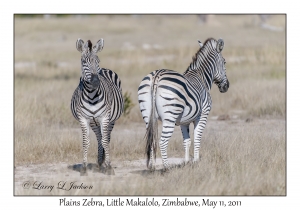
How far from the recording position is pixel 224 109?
52.3 feet

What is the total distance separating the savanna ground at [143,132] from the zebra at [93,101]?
0.67m

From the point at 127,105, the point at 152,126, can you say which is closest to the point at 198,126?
the point at 152,126

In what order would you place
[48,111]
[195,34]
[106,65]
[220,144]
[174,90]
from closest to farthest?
[174,90], [220,144], [48,111], [106,65], [195,34]

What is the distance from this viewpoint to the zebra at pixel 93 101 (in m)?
8.49

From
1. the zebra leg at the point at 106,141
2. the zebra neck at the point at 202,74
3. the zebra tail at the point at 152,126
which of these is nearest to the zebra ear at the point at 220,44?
the zebra neck at the point at 202,74

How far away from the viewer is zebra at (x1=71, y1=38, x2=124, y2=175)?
8.49m

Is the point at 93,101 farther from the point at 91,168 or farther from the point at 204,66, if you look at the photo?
the point at 204,66

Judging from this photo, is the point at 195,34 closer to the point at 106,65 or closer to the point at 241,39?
the point at 241,39

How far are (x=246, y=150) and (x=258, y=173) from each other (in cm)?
166

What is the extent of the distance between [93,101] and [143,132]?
Result: 4.58 m

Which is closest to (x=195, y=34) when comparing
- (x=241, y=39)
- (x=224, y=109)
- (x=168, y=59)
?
(x=241, y=39)

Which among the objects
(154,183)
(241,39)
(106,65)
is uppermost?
(241,39)

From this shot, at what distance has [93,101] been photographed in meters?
8.80

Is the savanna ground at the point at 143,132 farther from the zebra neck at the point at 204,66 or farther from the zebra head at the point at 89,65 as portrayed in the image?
the zebra head at the point at 89,65
